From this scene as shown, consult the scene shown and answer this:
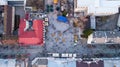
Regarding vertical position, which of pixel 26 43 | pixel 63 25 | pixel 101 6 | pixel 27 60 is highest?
pixel 101 6

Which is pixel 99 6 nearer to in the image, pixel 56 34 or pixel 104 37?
pixel 104 37

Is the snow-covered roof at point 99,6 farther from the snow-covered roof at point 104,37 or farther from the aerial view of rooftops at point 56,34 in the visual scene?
the snow-covered roof at point 104,37

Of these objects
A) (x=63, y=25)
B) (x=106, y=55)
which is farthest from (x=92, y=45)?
(x=63, y=25)

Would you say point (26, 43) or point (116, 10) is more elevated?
point (116, 10)

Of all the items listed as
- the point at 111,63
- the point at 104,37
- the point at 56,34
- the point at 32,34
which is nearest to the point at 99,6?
the point at 104,37

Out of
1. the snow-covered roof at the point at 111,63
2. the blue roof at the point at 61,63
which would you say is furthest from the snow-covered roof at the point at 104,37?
the blue roof at the point at 61,63

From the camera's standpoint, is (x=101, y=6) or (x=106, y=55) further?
(x=106, y=55)

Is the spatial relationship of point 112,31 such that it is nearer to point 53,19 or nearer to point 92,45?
point 92,45
